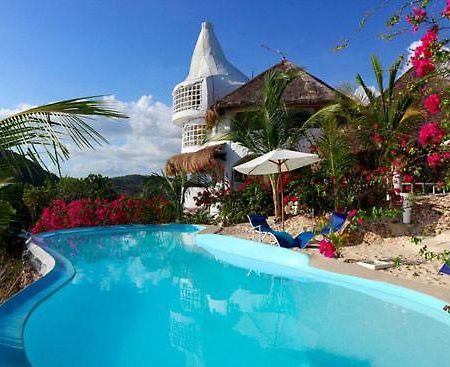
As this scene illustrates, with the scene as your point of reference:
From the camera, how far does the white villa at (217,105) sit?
17.7 m

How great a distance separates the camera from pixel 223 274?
8000 millimetres

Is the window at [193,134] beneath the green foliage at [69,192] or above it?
above

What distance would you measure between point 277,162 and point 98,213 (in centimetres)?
725

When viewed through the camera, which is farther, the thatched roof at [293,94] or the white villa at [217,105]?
the white villa at [217,105]

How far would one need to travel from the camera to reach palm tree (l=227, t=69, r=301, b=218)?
1312cm

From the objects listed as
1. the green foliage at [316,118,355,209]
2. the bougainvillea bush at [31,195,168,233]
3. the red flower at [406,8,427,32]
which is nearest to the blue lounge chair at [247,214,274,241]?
the green foliage at [316,118,355,209]

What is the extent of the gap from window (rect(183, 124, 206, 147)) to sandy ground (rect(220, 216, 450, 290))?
11.2 metres

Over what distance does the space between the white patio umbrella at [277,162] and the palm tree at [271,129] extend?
4.46 ft

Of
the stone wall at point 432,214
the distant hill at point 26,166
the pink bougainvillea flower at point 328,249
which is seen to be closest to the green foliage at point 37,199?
the pink bougainvillea flower at point 328,249

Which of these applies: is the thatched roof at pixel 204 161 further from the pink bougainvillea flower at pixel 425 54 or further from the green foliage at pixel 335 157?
the pink bougainvillea flower at pixel 425 54

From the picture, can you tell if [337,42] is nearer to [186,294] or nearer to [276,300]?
[276,300]

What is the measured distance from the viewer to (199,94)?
2155 cm

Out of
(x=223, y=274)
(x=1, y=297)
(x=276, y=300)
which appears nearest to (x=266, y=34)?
(x=223, y=274)

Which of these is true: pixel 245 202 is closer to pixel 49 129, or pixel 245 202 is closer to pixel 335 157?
pixel 335 157
